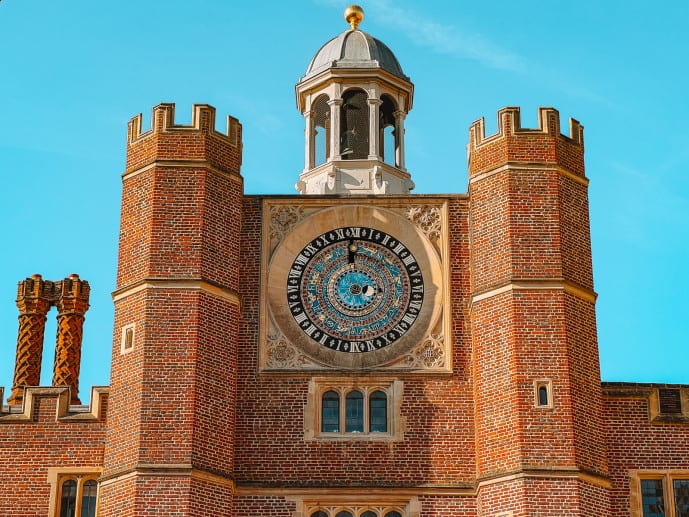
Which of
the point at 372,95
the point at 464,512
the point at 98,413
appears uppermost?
the point at 372,95

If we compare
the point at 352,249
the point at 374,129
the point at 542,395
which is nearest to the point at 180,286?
the point at 352,249

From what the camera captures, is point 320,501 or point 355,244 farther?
point 355,244

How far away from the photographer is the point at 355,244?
3247 centimetres

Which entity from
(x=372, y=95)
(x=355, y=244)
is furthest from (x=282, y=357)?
(x=372, y=95)

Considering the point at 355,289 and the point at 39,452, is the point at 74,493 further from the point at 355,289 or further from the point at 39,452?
the point at 355,289

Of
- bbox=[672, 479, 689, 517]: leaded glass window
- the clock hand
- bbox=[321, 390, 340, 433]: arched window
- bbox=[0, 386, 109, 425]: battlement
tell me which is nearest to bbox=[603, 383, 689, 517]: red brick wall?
bbox=[672, 479, 689, 517]: leaded glass window

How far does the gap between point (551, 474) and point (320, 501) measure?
4.36m

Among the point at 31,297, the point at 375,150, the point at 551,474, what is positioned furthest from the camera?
the point at 31,297

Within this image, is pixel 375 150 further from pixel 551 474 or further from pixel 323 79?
pixel 551 474

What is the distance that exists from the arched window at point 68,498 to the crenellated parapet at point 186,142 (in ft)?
20.4

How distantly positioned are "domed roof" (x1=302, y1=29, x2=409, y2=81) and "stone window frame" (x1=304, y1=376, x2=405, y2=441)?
7.86 metres

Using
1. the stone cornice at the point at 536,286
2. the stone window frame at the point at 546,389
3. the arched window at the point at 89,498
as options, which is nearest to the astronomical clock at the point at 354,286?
the stone cornice at the point at 536,286

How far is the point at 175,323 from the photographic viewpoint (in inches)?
1190

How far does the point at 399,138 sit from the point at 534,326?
23.8 ft
